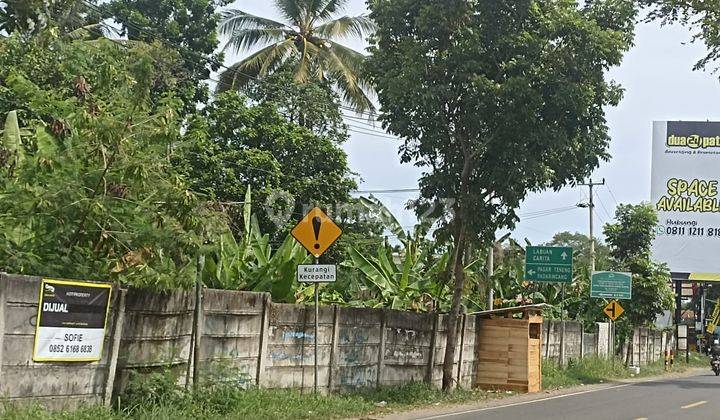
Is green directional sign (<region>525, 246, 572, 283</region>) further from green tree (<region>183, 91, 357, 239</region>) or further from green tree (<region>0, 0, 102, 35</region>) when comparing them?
green tree (<region>0, 0, 102, 35</region>)

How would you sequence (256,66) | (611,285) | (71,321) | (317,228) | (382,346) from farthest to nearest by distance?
1. (611,285)
2. (256,66)
3. (382,346)
4. (317,228)
5. (71,321)

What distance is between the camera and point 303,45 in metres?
34.5

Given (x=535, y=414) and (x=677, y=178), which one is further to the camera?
(x=677, y=178)

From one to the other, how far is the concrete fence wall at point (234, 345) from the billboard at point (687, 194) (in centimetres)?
2772

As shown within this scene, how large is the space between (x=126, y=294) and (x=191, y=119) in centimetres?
1672

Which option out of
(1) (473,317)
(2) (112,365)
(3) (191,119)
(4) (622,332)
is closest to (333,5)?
(3) (191,119)

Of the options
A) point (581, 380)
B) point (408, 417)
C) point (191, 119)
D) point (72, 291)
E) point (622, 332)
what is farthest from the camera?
point (622, 332)

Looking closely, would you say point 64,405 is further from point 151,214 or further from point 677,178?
point 677,178

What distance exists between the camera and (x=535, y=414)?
1672 centimetres

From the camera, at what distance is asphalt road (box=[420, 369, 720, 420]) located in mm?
16328

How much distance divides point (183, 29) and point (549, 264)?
641 inches

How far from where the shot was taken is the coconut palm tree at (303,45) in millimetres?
33750

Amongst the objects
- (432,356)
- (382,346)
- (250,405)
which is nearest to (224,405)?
(250,405)

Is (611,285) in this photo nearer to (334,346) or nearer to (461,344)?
(461,344)
